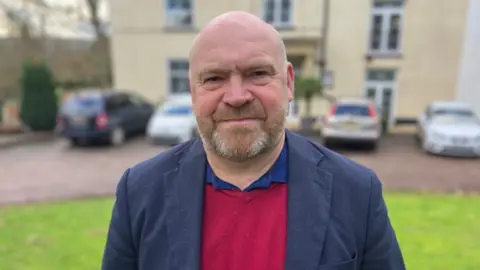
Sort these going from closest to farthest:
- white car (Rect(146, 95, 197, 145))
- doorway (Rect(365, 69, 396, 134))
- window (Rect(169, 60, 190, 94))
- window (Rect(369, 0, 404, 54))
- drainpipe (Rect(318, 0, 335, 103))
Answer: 1. white car (Rect(146, 95, 197, 145))
2. window (Rect(369, 0, 404, 54))
3. drainpipe (Rect(318, 0, 335, 103))
4. doorway (Rect(365, 69, 396, 134))
5. window (Rect(169, 60, 190, 94))

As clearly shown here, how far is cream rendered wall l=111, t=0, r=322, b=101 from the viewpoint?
52.3 ft

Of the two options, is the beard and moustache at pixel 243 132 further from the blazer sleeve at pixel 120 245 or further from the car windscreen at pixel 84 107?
the car windscreen at pixel 84 107

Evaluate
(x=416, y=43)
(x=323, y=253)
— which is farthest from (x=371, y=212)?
(x=416, y=43)

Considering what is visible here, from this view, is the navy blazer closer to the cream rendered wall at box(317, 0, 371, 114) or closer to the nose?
the nose

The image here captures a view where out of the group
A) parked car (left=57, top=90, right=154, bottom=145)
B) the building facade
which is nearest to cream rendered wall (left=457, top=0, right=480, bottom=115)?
the building facade

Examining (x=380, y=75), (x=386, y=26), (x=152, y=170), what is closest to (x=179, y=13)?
Answer: (x=386, y=26)

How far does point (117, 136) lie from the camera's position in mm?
12391

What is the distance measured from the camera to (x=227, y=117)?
1.37m

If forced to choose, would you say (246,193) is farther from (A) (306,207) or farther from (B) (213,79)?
(B) (213,79)

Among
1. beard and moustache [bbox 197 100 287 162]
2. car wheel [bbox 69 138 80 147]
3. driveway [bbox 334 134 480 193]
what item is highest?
beard and moustache [bbox 197 100 287 162]

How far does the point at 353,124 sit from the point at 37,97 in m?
10.1

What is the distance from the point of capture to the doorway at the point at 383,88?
15.4 metres

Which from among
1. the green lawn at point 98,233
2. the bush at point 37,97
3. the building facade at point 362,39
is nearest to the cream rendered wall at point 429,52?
the building facade at point 362,39

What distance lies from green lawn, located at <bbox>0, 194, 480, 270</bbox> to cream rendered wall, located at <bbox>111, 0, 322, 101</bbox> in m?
10.0
